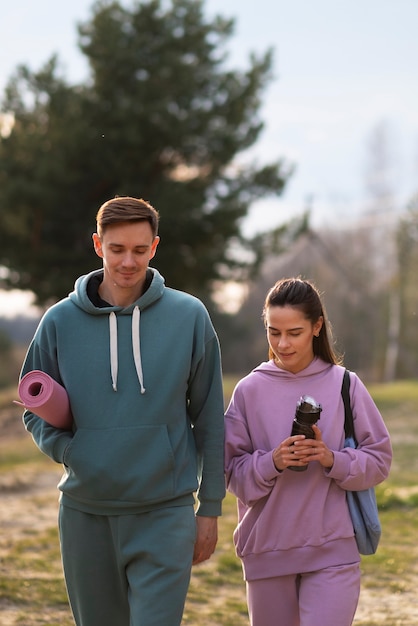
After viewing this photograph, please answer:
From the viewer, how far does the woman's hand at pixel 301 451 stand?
10.4ft

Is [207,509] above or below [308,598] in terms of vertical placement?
above

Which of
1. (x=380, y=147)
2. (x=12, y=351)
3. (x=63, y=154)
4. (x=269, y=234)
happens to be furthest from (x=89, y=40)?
(x=380, y=147)

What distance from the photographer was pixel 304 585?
331 cm

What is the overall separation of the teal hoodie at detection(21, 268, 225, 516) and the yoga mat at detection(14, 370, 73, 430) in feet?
0.19

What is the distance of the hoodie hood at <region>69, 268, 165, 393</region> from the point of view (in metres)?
3.04

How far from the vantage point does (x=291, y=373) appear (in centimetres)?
346

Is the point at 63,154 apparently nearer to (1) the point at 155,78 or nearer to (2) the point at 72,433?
(1) the point at 155,78

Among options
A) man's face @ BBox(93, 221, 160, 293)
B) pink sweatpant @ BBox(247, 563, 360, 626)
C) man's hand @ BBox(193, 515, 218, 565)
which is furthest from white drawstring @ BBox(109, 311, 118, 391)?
pink sweatpant @ BBox(247, 563, 360, 626)

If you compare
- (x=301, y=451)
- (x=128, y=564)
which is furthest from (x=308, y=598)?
(x=128, y=564)

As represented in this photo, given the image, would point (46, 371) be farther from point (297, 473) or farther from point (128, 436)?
point (297, 473)

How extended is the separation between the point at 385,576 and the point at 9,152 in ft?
50.1

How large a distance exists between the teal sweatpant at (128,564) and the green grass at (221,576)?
7.29 feet

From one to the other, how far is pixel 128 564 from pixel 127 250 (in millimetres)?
1062

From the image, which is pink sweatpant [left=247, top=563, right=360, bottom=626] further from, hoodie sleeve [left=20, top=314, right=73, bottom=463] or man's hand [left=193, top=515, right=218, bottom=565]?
hoodie sleeve [left=20, top=314, right=73, bottom=463]
